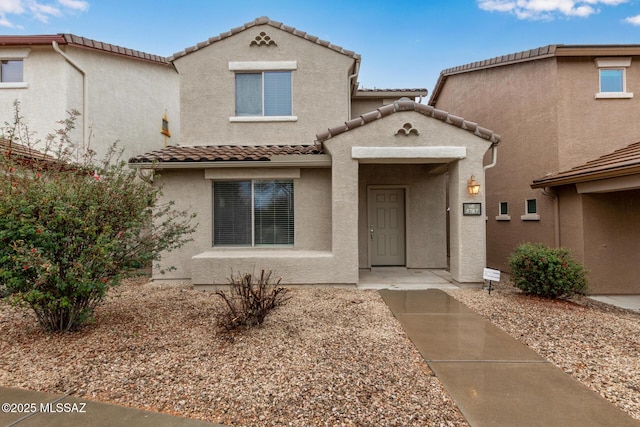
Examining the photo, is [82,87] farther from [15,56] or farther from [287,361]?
[287,361]

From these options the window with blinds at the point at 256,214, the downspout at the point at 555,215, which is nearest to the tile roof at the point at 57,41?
the window with blinds at the point at 256,214

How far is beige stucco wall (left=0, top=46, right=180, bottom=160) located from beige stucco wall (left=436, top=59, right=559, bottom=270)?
1253 cm

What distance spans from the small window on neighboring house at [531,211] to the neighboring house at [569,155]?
3cm

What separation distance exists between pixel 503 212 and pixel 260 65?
9.21 meters

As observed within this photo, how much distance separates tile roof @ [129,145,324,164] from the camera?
766cm

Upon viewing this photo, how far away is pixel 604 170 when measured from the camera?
6609 millimetres

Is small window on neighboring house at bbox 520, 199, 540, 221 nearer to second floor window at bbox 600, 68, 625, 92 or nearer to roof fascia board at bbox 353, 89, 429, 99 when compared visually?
second floor window at bbox 600, 68, 625, 92

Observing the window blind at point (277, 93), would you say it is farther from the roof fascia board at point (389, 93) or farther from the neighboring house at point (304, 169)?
the roof fascia board at point (389, 93)

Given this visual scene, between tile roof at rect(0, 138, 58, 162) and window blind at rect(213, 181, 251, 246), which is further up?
tile roof at rect(0, 138, 58, 162)

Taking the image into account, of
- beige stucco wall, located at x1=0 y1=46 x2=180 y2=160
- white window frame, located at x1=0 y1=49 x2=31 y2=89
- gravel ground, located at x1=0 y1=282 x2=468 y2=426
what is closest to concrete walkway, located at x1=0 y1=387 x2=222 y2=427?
gravel ground, located at x1=0 y1=282 x2=468 y2=426

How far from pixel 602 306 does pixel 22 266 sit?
1027 cm

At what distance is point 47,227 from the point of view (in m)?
4.11

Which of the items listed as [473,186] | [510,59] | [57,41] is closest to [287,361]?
[473,186]

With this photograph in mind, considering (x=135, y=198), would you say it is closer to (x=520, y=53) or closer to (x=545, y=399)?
(x=545, y=399)
